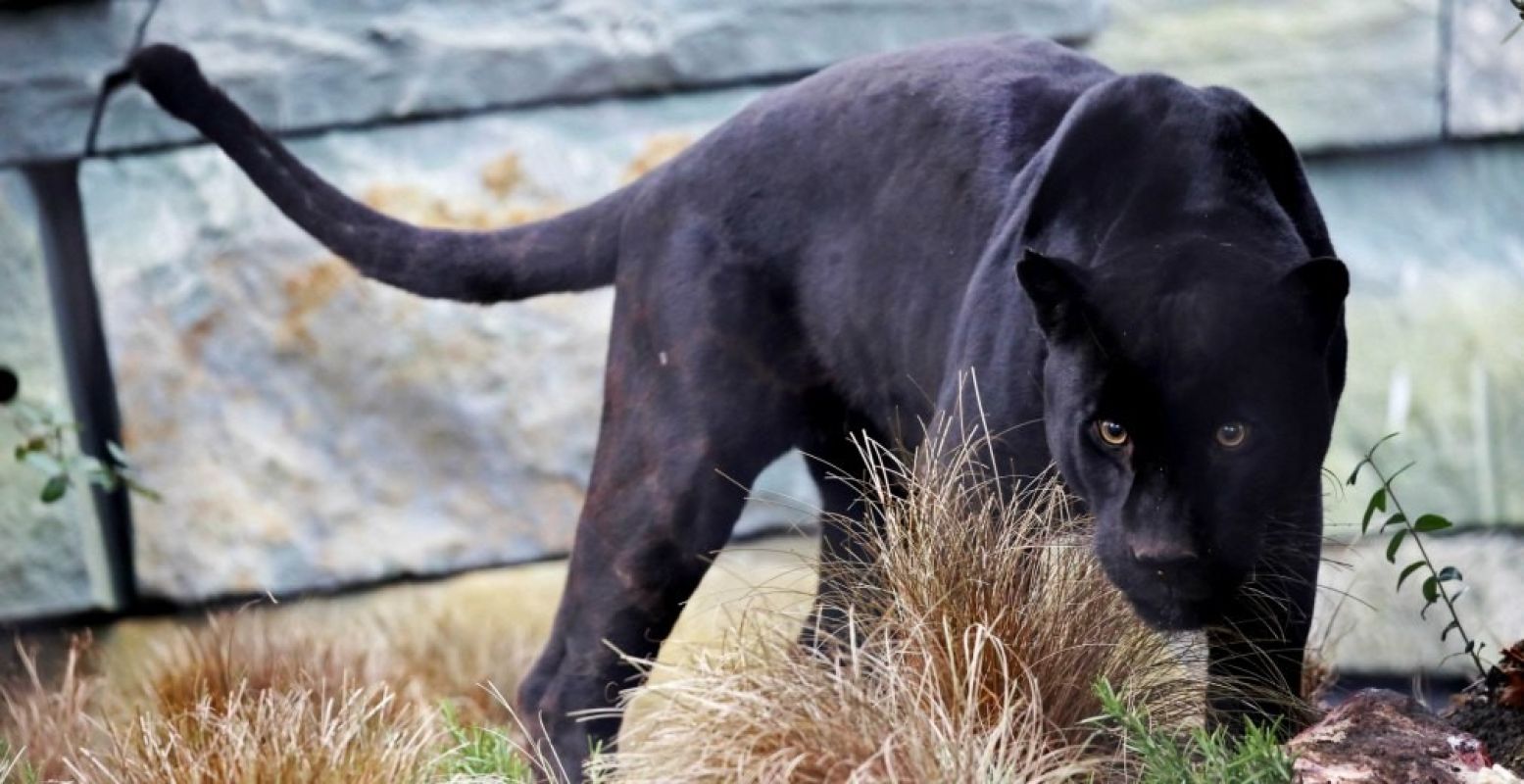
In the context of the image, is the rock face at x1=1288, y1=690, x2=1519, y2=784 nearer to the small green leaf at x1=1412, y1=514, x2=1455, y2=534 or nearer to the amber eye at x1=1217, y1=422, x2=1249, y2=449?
the amber eye at x1=1217, y1=422, x2=1249, y2=449

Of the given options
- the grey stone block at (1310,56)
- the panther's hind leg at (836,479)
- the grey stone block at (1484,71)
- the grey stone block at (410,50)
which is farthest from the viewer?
the grey stone block at (410,50)

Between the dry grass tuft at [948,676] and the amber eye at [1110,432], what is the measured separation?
17 centimetres

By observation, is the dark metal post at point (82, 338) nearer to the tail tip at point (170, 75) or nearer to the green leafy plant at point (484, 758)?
the tail tip at point (170, 75)

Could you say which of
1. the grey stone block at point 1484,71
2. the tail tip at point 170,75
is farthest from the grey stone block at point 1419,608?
the tail tip at point 170,75

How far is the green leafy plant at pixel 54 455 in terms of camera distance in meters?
4.24

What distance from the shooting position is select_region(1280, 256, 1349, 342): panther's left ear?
7.97 feet

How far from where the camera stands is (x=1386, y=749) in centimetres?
233

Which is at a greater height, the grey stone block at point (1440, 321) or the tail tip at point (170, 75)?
the tail tip at point (170, 75)

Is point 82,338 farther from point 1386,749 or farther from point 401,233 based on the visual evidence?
point 1386,749

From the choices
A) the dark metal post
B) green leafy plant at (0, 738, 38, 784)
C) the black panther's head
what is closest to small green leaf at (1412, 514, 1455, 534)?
the black panther's head

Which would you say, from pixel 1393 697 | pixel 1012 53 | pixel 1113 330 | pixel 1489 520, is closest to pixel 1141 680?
pixel 1393 697

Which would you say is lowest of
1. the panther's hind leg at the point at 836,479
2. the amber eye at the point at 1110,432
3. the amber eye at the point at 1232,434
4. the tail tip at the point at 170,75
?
the panther's hind leg at the point at 836,479

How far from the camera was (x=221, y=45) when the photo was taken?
466cm

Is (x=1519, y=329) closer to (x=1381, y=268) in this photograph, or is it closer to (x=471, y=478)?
(x=1381, y=268)
